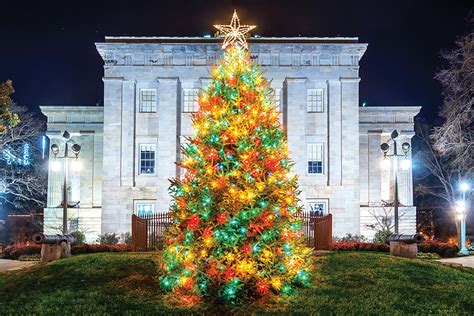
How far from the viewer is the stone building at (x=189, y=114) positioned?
3491cm

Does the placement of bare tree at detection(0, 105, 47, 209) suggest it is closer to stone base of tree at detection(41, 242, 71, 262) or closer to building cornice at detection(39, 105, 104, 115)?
building cornice at detection(39, 105, 104, 115)

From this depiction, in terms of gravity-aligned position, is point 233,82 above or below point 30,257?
above

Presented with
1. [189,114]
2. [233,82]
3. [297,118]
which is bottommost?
[233,82]

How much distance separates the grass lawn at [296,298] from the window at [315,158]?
716 inches

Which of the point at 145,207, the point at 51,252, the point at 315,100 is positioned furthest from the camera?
the point at 315,100

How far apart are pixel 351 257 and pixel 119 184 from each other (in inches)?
812

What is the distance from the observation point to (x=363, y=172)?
127 feet

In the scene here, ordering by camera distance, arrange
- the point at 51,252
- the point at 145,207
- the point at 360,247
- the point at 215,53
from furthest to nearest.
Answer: the point at 215,53, the point at 145,207, the point at 360,247, the point at 51,252

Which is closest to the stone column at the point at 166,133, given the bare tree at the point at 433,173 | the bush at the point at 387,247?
the bush at the point at 387,247

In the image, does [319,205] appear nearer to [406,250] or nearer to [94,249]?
[406,250]

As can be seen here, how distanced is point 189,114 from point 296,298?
2409 cm

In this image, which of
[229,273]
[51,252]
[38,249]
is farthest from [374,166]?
[229,273]

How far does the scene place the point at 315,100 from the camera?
118ft

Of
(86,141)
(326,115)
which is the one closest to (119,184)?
(86,141)
